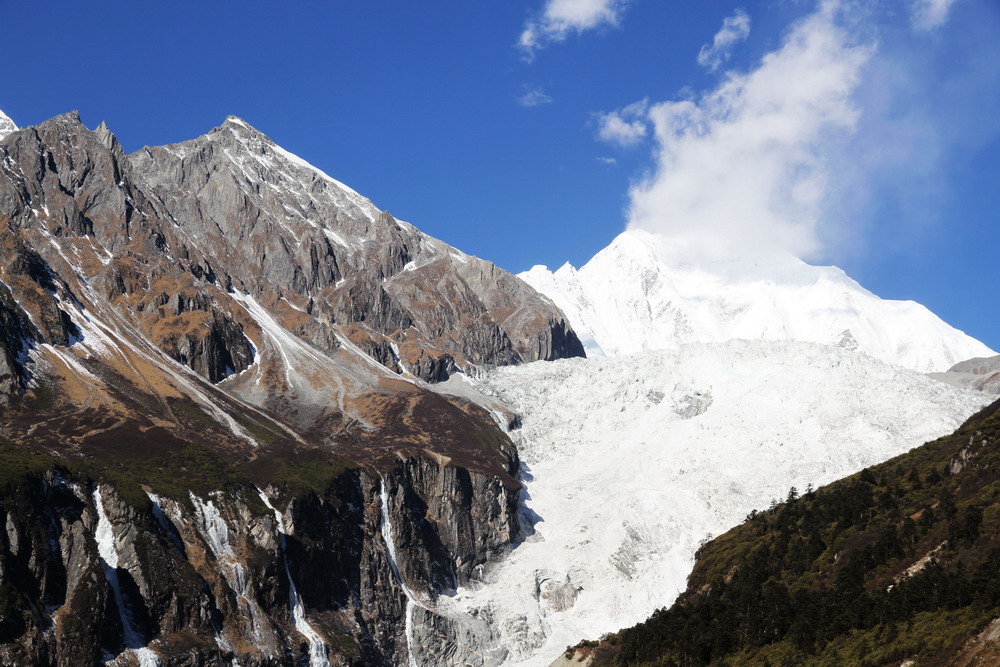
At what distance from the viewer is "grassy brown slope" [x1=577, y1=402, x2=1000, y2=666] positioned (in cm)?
8188

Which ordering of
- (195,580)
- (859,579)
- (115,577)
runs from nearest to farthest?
1. (859,579)
2. (115,577)
3. (195,580)

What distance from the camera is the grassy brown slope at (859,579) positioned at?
81.9 metres

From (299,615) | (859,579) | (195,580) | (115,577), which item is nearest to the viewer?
(859,579)

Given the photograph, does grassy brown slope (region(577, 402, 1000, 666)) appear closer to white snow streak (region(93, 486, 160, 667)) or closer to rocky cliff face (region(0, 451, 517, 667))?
rocky cliff face (region(0, 451, 517, 667))

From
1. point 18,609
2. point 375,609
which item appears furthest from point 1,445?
point 375,609

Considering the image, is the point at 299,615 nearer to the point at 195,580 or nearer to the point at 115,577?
the point at 195,580

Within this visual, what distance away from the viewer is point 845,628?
A: 89.6 m

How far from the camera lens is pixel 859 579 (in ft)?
327

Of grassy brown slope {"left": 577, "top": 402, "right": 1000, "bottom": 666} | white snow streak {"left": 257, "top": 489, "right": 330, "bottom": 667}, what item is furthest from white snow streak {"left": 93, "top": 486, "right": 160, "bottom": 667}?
grassy brown slope {"left": 577, "top": 402, "right": 1000, "bottom": 666}

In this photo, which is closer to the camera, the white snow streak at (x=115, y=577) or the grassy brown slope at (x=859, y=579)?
the grassy brown slope at (x=859, y=579)

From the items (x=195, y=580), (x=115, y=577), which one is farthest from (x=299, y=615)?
(x=115, y=577)

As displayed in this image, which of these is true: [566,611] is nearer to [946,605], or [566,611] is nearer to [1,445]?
[1,445]

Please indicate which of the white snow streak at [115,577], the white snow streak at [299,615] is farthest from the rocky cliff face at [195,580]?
the white snow streak at [299,615]

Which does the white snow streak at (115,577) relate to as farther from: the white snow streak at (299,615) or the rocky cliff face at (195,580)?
the white snow streak at (299,615)
